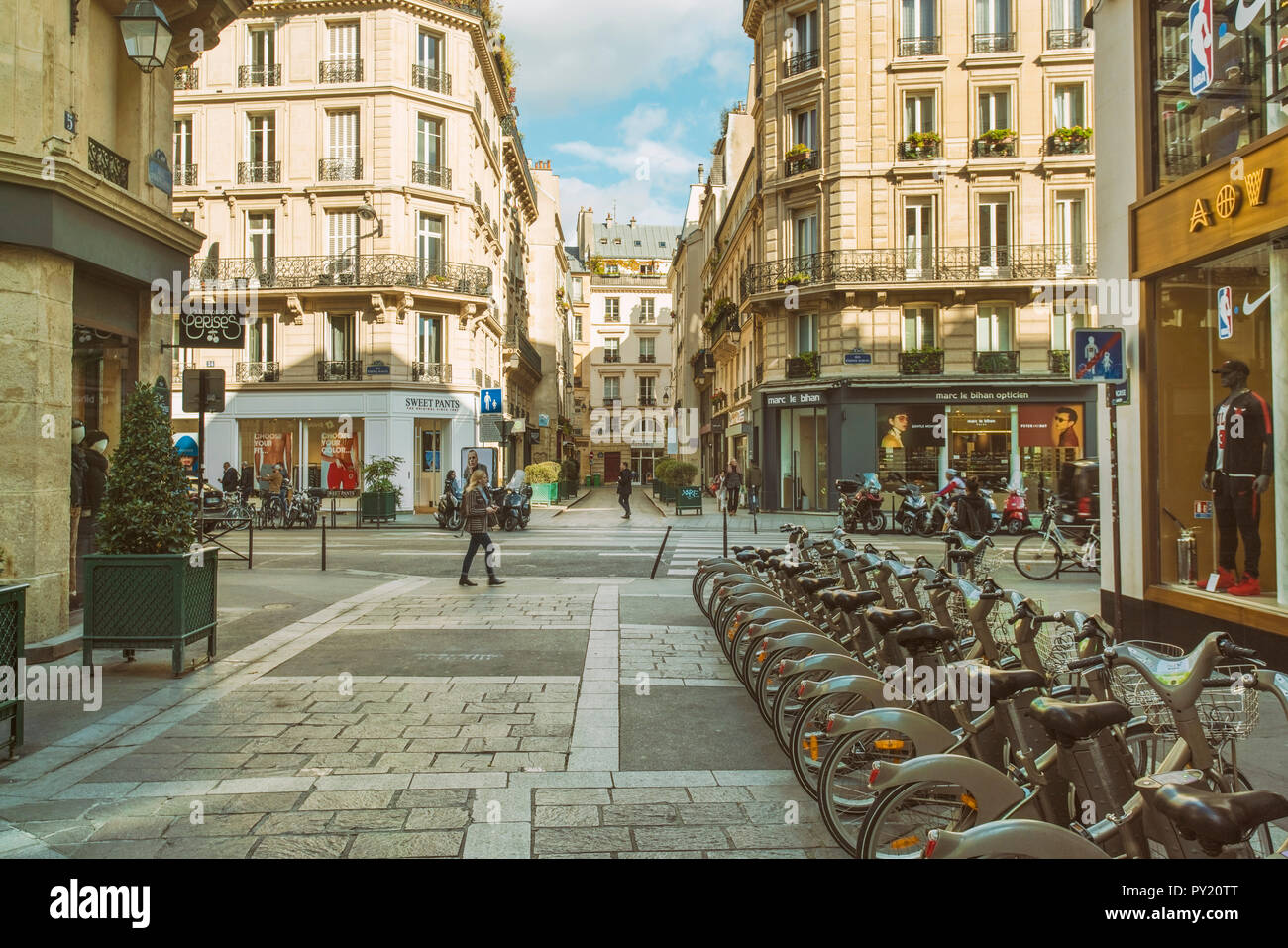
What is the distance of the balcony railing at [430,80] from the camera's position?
3078cm

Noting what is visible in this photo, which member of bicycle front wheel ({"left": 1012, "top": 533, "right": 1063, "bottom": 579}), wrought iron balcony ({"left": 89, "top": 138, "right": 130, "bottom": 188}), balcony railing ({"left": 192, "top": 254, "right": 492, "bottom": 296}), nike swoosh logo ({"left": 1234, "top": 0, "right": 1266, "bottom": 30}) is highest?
balcony railing ({"left": 192, "top": 254, "right": 492, "bottom": 296})

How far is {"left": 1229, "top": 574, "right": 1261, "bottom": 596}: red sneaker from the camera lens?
269 inches

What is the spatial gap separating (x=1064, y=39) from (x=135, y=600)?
2942 centimetres

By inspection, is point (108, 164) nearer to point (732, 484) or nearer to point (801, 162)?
point (732, 484)

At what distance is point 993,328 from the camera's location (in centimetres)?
2728

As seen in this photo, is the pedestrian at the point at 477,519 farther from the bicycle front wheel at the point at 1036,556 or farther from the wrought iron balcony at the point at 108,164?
the bicycle front wheel at the point at 1036,556

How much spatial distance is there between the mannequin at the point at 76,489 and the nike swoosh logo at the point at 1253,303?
34.0 ft

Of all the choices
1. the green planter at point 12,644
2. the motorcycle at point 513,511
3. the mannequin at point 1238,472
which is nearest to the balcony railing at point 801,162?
the motorcycle at point 513,511

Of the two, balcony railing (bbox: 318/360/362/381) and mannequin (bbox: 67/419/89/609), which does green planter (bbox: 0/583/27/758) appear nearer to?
mannequin (bbox: 67/419/89/609)

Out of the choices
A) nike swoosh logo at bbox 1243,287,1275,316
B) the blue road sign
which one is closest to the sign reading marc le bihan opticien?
the blue road sign

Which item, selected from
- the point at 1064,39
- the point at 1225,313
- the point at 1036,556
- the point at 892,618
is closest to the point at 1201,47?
the point at 1225,313

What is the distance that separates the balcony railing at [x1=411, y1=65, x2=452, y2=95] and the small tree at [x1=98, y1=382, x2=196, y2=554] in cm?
2736

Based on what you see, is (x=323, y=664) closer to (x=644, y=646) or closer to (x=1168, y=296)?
(x=644, y=646)
